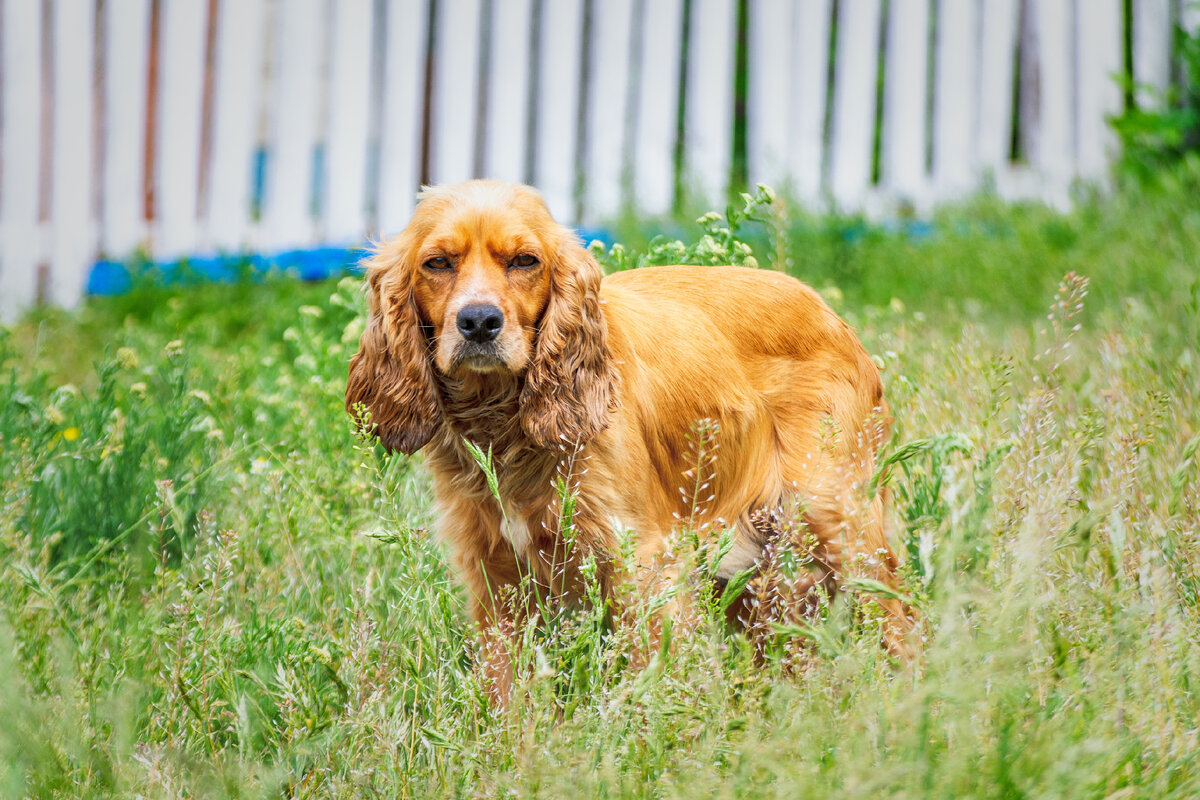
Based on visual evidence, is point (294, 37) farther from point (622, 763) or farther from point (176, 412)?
point (622, 763)

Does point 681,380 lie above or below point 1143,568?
above

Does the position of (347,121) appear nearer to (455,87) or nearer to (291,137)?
(291,137)

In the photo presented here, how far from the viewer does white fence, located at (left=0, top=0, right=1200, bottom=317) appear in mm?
6340

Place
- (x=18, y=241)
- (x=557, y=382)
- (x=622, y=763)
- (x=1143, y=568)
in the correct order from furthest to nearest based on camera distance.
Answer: (x=18, y=241) → (x=557, y=382) → (x=1143, y=568) → (x=622, y=763)

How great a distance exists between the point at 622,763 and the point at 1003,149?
6447mm

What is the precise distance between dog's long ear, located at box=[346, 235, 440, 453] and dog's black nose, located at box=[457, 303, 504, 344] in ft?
0.81

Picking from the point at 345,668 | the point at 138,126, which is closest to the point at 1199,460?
the point at 345,668

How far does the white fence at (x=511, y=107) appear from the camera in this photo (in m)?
6.34

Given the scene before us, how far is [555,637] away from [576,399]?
2.10ft

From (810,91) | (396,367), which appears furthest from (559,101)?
(396,367)

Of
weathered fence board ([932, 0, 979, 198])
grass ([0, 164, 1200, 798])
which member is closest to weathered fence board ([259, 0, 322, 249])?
grass ([0, 164, 1200, 798])

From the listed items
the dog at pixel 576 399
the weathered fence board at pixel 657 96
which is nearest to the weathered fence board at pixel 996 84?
the weathered fence board at pixel 657 96

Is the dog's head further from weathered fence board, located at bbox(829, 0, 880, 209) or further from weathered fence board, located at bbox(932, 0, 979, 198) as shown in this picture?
weathered fence board, located at bbox(932, 0, 979, 198)

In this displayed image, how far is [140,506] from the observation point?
2969mm
